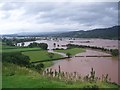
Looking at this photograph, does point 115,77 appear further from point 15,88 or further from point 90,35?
point 90,35

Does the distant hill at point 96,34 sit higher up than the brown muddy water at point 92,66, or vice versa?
the distant hill at point 96,34

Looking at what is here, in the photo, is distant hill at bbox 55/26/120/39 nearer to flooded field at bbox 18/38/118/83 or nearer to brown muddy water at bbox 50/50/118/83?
flooded field at bbox 18/38/118/83

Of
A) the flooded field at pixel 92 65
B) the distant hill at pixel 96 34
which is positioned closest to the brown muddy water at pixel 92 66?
the flooded field at pixel 92 65

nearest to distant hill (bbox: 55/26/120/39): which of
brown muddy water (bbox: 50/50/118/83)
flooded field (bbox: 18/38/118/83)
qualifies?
flooded field (bbox: 18/38/118/83)

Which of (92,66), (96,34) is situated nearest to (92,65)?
(92,66)

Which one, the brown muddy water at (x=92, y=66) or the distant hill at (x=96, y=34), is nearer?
the brown muddy water at (x=92, y=66)

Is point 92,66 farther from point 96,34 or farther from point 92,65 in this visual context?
point 96,34

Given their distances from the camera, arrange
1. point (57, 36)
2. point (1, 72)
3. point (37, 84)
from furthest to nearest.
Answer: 1. point (57, 36)
2. point (1, 72)
3. point (37, 84)

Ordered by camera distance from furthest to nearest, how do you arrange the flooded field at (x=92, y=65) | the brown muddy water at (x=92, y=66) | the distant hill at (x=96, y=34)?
1. the distant hill at (x=96, y=34)
2. the flooded field at (x=92, y=65)
3. the brown muddy water at (x=92, y=66)

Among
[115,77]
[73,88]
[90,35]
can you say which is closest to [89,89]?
[73,88]

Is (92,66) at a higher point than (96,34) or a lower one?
lower

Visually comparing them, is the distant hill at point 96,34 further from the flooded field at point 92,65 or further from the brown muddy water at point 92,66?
the brown muddy water at point 92,66
